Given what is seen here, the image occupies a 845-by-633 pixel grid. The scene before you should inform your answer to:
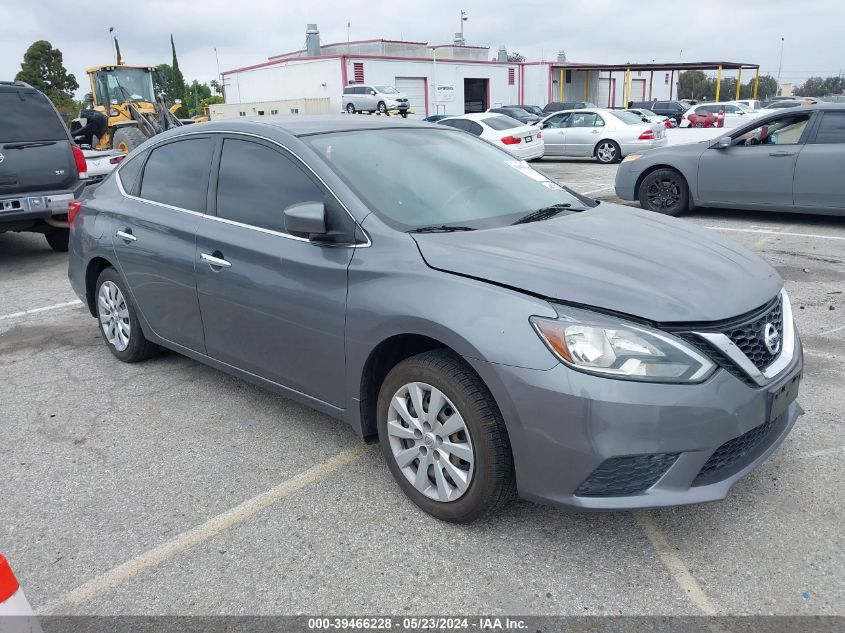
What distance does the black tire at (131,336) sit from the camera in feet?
15.7

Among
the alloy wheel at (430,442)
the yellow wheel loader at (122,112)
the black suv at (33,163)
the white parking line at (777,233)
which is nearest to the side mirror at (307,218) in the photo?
the alloy wheel at (430,442)

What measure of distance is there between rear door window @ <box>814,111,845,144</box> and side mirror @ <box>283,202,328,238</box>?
312 inches

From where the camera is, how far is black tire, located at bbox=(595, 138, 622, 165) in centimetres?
1900

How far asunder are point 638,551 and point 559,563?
33 centimetres

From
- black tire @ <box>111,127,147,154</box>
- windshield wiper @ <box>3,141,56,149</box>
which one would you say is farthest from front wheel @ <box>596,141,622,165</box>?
windshield wiper @ <box>3,141,56,149</box>

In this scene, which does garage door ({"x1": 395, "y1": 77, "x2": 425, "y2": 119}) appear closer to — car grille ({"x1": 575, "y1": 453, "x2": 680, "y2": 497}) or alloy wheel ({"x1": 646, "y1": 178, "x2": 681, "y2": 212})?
alloy wheel ({"x1": 646, "y1": 178, "x2": 681, "y2": 212})

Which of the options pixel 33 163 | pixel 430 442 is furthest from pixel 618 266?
pixel 33 163

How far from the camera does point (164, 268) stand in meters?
4.24

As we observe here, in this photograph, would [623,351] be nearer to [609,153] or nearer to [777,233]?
[777,233]

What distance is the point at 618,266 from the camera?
289cm

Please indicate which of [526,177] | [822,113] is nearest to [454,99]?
[822,113]

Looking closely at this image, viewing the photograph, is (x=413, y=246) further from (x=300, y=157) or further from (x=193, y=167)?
(x=193, y=167)

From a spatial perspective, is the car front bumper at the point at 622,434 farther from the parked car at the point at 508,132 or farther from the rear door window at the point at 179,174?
the parked car at the point at 508,132

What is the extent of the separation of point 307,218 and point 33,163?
6526mm
